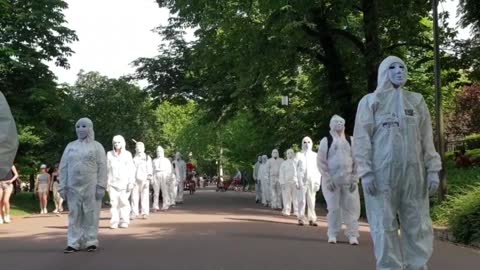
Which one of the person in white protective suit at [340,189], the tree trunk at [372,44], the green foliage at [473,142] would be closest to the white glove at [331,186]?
the person in white protective suit at [340,189]

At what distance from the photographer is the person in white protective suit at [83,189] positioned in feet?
38.8

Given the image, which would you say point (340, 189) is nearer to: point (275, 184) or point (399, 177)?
point (399, 177)

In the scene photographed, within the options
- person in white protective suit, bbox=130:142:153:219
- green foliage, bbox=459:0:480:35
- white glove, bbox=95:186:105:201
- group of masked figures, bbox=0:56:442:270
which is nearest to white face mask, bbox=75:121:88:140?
group of masked figures, bbox=0:56:442:270

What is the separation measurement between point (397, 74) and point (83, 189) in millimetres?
6485

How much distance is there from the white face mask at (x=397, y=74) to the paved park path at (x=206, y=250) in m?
3.13

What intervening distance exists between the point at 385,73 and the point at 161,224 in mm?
10840

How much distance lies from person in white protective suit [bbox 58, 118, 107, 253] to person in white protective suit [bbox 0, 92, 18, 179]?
830 cm

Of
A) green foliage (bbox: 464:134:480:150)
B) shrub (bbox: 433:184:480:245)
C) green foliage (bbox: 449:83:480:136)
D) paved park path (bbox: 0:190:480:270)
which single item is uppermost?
green foliage (bbox: 449:83:480:136)

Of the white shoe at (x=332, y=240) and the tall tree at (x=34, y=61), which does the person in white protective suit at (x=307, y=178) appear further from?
the tall tree at (x=34, y=61)

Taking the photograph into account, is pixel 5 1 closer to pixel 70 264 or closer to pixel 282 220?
pixel 282 220

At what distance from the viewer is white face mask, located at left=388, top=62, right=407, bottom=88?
7621mm

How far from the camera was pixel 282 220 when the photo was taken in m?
18.7

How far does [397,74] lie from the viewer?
7.62 meters

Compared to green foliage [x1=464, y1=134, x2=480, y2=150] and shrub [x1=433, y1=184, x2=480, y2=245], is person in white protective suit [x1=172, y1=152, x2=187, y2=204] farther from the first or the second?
shrub [x1=433, y1=184, x2=480, y2=245]
